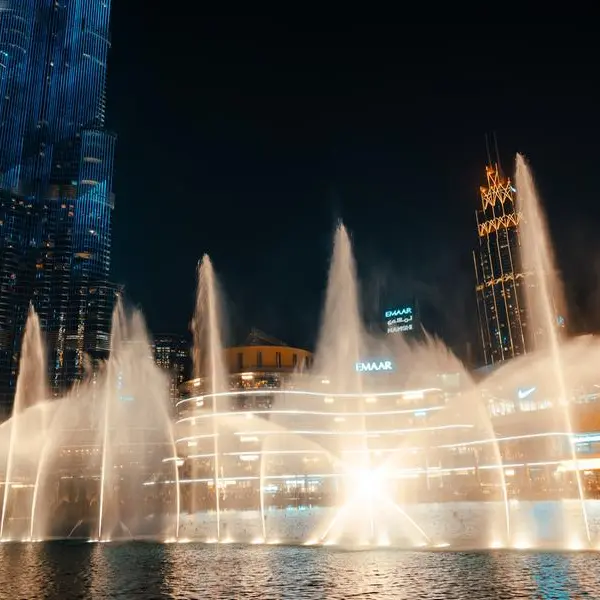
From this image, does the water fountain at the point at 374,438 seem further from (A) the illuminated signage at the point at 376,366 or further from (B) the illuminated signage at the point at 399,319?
(B) the illuminated signage at the point at 399,319

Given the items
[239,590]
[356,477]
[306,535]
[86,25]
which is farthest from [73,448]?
[86,25]

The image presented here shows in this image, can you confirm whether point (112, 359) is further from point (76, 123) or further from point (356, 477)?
point (76, 123)

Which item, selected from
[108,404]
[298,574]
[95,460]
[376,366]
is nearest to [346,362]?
[376,366]

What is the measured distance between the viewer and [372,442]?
98062mm

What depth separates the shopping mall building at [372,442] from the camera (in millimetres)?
82438

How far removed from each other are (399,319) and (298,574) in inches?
5616

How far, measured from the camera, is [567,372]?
9600 cm

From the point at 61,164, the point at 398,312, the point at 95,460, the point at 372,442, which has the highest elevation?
the point at 61,164

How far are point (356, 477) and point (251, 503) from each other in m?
24.2

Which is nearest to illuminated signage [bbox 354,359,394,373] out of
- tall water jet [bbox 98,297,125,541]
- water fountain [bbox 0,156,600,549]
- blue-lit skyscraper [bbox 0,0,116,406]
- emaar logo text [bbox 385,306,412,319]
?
water fountain [bbox 0,156,600,549]

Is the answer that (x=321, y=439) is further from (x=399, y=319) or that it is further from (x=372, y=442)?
(x=399, y=319)

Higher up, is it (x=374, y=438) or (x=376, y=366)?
(x=376, y=366)

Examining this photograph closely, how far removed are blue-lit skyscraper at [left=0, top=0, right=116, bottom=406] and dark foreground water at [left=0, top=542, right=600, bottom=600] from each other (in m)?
128

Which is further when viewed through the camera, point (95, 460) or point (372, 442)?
point (372, 442)
